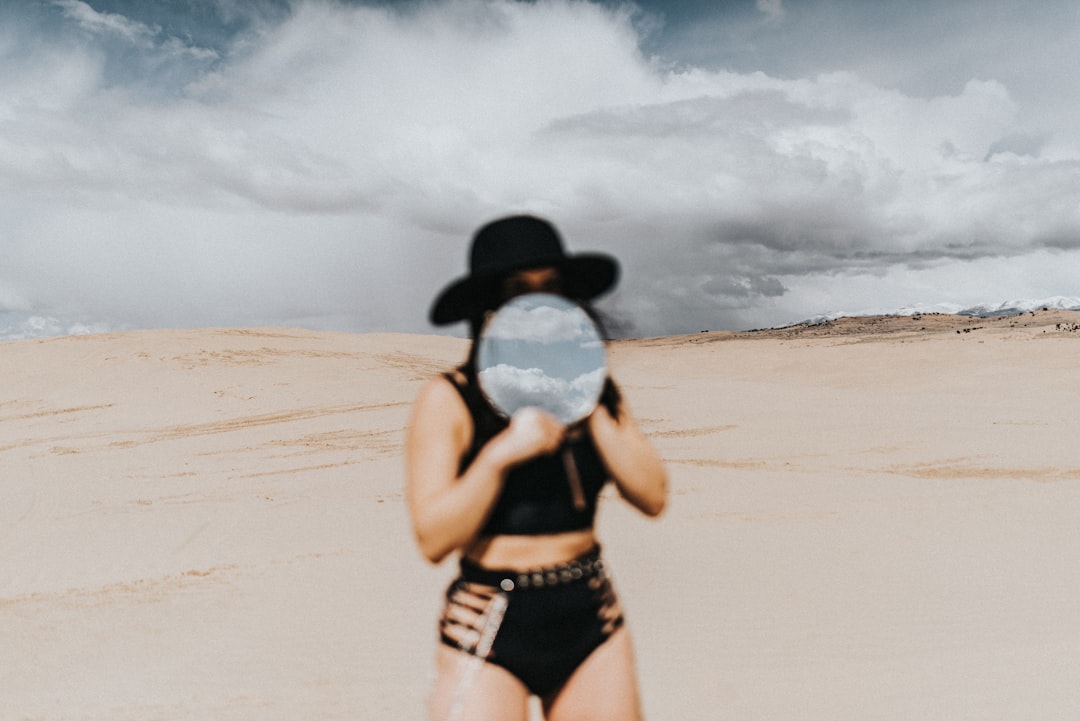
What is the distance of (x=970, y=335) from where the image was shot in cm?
3269

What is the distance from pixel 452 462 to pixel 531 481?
0.63 feet

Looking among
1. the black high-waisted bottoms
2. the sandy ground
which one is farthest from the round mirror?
the black high-waisted bottoms

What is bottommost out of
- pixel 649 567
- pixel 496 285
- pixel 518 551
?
pixel 649 567

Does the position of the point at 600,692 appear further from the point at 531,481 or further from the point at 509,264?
the point at 509,264

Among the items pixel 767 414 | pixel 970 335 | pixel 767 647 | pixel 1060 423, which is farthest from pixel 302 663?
pixel 970 335

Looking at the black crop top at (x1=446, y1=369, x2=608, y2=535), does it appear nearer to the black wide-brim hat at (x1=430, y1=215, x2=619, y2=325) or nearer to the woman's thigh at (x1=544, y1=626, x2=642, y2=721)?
the black wide-brim hat at (x1=430, y1=215, x2=619, y2=325)

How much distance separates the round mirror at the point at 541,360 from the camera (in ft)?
5.15

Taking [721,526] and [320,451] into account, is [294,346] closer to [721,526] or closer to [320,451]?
[320,451]

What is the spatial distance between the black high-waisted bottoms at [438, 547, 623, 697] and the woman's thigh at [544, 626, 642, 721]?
0.08 ft

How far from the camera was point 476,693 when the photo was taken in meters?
1.67

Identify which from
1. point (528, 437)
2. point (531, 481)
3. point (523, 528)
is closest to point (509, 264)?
point (528, 437)

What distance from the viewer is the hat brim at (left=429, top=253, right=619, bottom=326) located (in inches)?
65.0

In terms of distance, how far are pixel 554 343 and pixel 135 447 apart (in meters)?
14.4

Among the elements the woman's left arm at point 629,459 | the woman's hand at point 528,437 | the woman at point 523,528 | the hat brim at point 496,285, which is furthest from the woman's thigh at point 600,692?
the hat brim at point 496,285
